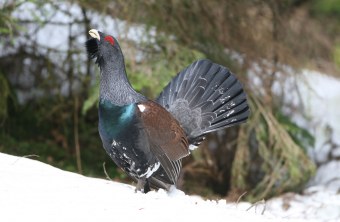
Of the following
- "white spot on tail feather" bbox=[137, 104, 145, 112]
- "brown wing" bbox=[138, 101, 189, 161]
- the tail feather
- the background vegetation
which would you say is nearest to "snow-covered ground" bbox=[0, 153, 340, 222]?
"brown wing" bbox=[138, 101, 189, 161]

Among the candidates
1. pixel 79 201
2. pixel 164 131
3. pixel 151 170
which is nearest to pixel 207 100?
pixel 164 131

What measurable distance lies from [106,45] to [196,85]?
0.97 meters

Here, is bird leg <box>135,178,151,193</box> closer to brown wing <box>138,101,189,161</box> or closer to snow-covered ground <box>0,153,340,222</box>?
snow-covered ground <box>0,153,340,222</box>

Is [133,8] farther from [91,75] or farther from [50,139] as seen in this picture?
[50,139]

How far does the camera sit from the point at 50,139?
786 centimetres

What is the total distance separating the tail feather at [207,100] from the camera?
16.1ft

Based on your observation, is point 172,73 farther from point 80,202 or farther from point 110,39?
point 80,202

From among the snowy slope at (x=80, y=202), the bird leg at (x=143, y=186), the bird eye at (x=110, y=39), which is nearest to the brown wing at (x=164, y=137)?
the bird leg at (x=143, y=186)

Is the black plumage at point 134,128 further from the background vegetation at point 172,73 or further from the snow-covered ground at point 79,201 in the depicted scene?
the background vegetation at point 172,73

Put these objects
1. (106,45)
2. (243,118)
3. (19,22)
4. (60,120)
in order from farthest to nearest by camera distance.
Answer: (60,120), (19,22), (243,118), (106,45)

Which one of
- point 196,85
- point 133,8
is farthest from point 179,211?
point 133,8

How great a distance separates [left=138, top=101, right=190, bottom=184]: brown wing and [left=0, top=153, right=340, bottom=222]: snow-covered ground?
7.9 inches

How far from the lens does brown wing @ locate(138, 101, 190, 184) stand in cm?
419

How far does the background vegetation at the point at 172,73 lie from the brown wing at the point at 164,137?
2242 mm
